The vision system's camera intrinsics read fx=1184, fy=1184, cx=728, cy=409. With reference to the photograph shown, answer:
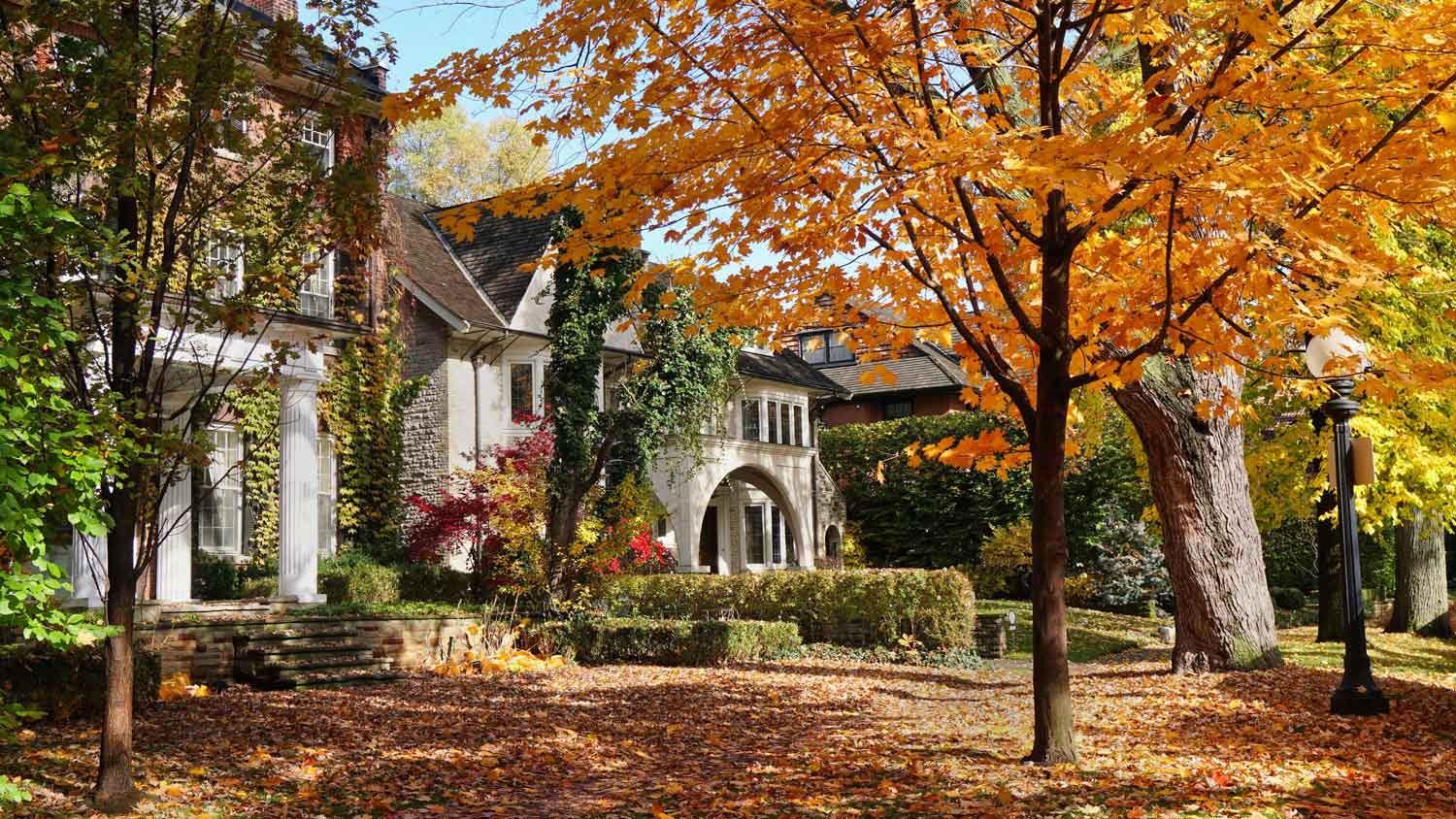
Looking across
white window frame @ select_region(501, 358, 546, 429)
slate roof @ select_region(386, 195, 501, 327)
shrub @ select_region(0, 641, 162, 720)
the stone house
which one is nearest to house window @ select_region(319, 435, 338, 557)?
the stone house

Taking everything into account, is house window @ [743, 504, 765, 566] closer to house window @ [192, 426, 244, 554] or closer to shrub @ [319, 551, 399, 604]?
shrub @ [319, 551, 399, 604]

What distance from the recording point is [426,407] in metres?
24.0

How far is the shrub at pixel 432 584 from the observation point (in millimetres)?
20750

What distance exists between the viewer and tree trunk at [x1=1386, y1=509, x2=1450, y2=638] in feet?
63.2

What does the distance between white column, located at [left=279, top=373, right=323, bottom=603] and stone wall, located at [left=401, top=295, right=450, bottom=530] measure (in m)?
6.15

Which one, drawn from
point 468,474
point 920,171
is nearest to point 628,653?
point 468,474

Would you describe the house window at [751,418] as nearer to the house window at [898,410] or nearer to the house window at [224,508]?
the house window at [898,410]

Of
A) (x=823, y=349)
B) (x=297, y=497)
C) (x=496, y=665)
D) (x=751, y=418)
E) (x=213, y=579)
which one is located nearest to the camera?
(x=496, y=665)

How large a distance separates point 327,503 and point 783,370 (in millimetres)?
15407

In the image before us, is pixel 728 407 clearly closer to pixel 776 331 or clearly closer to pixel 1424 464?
pixel 1424 464

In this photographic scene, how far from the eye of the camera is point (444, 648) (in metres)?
15.3

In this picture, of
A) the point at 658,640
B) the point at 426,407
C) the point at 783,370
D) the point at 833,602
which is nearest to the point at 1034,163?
the point at 658,640

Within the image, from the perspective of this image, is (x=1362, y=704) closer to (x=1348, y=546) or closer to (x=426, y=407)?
(x=1348, y=546)

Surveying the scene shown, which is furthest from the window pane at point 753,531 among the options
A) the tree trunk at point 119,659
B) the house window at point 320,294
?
the tree trunk at point 119,659
